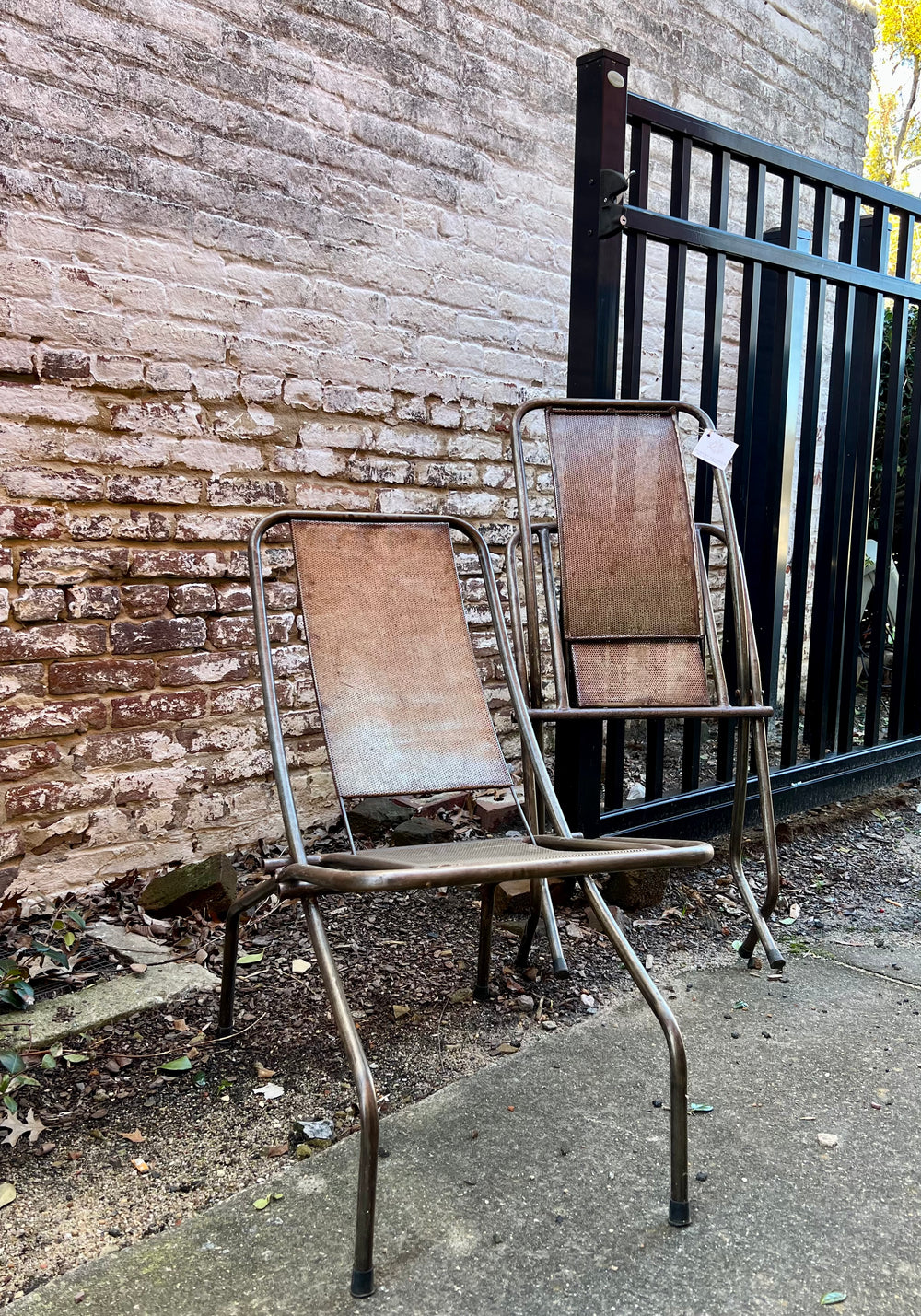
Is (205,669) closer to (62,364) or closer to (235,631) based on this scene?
(235,631)

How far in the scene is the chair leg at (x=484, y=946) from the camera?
2.18m

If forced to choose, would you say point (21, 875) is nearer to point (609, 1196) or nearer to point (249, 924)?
point (249, 924)

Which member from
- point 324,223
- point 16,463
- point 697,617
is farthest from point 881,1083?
point 324,223

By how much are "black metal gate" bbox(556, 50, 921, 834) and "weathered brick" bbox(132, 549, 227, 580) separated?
121 cm

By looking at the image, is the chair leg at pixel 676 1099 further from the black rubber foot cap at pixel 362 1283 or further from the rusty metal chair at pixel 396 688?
the black rubber foot cap at pixel 362 1283

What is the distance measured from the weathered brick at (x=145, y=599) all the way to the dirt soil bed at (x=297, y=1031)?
2.68 ft

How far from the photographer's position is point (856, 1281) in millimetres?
1362

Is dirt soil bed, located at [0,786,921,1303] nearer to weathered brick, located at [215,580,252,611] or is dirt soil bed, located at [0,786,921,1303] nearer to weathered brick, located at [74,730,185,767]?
weathered brick, located at [74,730,185,767]

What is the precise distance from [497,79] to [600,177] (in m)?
1.59

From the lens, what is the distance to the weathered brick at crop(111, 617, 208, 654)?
284 centimetres

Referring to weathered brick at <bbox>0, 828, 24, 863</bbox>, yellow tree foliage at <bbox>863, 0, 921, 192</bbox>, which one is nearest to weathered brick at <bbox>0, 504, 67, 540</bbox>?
weathered brick at <bbox>0, 828, 24, 863</bbox>

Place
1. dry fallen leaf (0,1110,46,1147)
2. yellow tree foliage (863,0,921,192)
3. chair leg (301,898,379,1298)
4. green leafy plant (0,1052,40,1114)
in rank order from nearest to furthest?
chair leg (301,898,379,1298) → dry fallen leaf (0,1110,46,1147) → green leafy plant (0,1052,40,1114) → yellow tree foliage (863,0,921,192)

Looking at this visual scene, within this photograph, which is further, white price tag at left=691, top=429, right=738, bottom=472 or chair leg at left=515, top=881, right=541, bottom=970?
white price tag at left=691, top=429, right=738, bottom=472

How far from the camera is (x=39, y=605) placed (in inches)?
105
